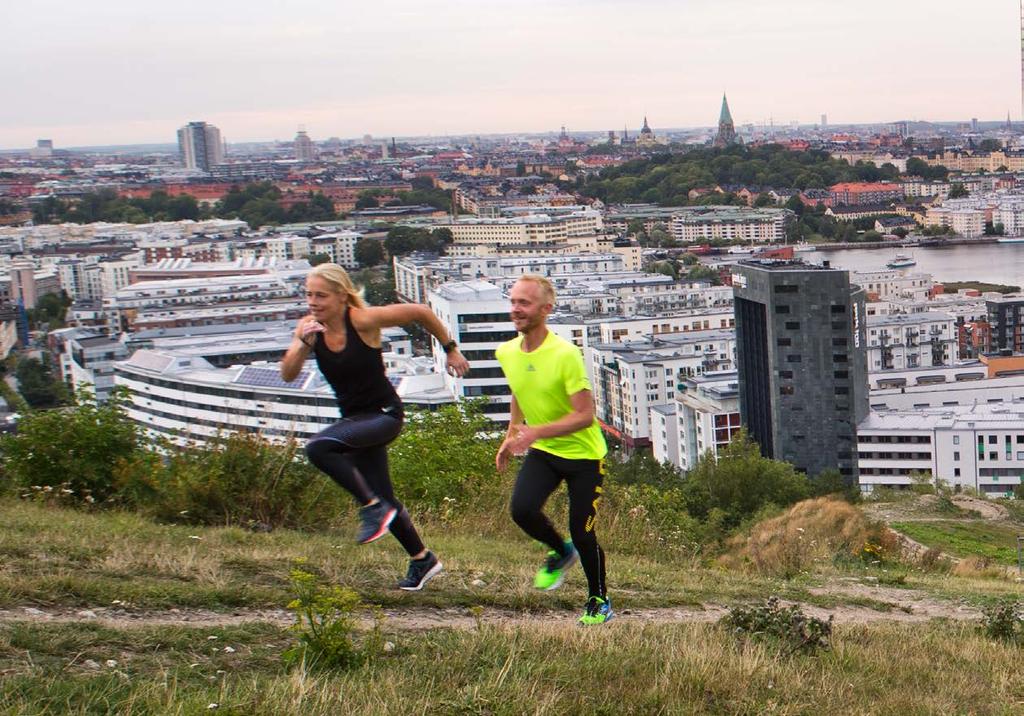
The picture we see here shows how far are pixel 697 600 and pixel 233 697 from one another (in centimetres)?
165

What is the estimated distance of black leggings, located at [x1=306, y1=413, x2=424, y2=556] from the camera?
3105 mm

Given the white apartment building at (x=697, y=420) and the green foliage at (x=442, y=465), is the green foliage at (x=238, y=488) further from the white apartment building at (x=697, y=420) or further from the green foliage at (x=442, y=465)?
the white apartment building at (x=697, y=420)

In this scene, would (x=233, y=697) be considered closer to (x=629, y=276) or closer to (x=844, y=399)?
(x=844, y=399)

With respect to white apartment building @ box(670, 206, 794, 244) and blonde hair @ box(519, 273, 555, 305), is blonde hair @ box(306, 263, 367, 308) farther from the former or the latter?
white apartment building @ box(670, 206, 794, 244)

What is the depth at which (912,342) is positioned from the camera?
35625mm

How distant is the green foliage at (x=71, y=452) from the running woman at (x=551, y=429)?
225 cm

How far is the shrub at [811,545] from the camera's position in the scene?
519 cm

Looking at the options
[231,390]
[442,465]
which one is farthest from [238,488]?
[231,390]

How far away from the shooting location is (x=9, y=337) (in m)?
41.5

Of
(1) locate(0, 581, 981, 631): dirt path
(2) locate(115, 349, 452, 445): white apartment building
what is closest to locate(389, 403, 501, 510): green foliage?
(1) locate(0, 581, 981, 631): dirt path

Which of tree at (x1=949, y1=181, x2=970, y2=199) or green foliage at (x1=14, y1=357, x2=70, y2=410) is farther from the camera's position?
tree at (x1=949, y1=181, x2=970, y2=199)

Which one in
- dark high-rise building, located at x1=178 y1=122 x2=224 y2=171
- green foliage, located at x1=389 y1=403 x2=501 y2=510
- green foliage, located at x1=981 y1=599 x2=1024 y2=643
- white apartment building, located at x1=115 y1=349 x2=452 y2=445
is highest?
dark high-rise building, located at x1=178 y1=122 x2=224 y2=171

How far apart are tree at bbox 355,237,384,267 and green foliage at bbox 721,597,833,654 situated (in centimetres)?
5946

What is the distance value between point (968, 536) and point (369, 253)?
52.7 meters
